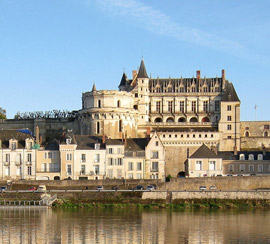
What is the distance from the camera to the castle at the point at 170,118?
8100 centimetres

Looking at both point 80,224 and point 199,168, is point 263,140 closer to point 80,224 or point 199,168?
point 199,168

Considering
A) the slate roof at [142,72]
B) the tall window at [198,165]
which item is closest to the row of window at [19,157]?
the tall window at [198,165]

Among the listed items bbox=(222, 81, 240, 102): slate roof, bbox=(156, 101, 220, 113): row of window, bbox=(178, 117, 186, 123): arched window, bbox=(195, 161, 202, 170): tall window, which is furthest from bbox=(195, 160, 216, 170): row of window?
bbox=(178, 117, 186, 123): arched window

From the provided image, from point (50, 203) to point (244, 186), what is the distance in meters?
16.9

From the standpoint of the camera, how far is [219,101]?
8806 centimetres

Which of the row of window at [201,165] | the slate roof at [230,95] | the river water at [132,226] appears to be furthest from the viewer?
the slate roof at [230,95]

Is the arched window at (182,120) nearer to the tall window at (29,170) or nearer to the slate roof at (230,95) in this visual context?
the slate roof at (230,95)

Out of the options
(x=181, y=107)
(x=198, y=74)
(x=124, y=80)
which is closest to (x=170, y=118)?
(x=181, y=107)

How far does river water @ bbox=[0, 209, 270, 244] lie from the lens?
39.0 metres

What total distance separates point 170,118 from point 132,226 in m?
46.9

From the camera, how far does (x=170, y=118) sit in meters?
89.4

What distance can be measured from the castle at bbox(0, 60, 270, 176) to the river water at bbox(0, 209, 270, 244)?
26804mm

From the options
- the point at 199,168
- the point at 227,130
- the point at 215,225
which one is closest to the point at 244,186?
the point at 199,168

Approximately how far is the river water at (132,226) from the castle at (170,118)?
26804 millimetres
